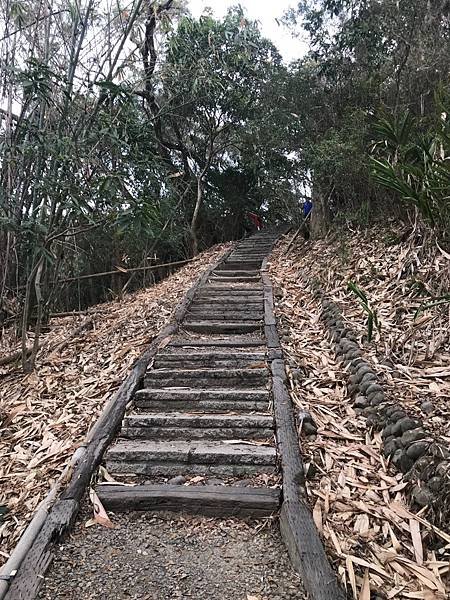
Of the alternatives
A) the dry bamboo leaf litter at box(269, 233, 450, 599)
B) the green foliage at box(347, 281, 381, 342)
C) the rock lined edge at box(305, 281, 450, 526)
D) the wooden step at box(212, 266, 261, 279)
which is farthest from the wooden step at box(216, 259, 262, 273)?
the rock lined edge at box(305, 281, 450, 526)

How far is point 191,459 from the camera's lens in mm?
2959

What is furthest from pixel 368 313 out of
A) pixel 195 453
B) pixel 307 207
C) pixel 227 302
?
pixel 307 207

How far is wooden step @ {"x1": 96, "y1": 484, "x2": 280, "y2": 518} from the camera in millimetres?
2561

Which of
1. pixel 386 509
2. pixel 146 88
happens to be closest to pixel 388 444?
pixel 386 509

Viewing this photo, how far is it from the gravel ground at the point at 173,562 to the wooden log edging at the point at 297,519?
9cm

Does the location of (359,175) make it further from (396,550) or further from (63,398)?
(396,550)

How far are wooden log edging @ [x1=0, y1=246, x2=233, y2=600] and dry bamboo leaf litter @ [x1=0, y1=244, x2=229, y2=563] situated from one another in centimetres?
17

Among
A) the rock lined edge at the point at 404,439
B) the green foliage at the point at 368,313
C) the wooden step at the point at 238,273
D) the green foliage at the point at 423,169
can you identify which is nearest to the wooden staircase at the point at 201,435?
the rock lined edge at the point at 404,439

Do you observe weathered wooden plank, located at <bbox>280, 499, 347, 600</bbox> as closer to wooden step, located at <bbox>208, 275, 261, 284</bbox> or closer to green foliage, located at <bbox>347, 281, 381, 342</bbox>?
green foliage, located at <bbox>347, 281, 381, 342</bbox>

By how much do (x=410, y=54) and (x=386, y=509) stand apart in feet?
22.5

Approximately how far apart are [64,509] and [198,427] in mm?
1093

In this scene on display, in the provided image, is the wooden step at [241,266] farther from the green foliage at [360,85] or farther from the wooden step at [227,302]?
the wooden step at [227,302]

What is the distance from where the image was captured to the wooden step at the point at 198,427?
3225mm

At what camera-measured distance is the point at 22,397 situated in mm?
4074
